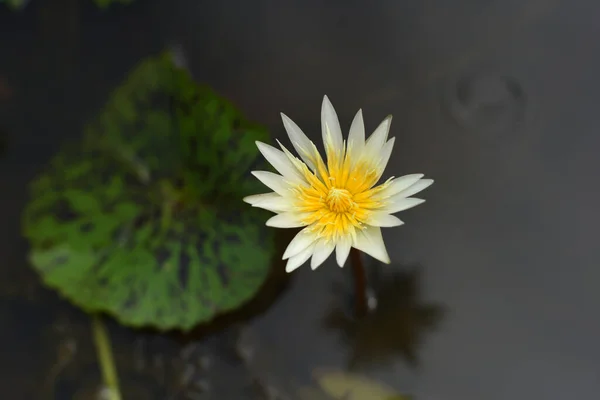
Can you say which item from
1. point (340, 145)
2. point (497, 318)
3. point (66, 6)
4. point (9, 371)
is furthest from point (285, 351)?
point (66, 6)

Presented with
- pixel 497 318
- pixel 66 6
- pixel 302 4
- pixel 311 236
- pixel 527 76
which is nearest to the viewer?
pixel 311 236

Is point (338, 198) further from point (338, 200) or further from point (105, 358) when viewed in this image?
point (105, 358)

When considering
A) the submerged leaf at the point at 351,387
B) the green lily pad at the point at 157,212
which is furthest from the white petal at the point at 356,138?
the submerged leaf at the point at 351,387

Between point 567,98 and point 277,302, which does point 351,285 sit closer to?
point 277,302

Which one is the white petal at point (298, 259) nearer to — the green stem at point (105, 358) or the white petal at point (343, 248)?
the white petal at point (343, 248)

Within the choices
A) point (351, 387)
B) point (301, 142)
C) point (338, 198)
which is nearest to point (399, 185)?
point (338, 198)
